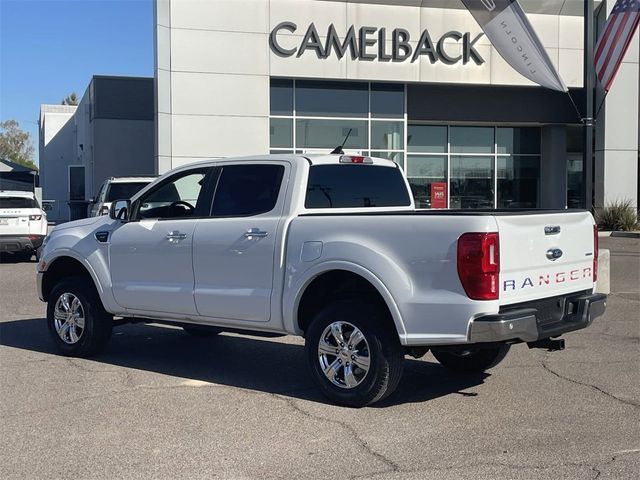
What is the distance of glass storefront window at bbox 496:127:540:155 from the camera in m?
27.3

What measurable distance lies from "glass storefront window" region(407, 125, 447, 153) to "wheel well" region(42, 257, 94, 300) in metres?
19.7

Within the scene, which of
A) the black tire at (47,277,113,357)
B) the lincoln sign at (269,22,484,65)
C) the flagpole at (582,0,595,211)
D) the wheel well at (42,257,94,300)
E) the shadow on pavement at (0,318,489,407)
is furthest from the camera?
the lincoln sign at (269,22,484,65)

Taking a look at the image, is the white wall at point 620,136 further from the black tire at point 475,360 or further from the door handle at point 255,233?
the door handle at point 255,233

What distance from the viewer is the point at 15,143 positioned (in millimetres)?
A: 108875

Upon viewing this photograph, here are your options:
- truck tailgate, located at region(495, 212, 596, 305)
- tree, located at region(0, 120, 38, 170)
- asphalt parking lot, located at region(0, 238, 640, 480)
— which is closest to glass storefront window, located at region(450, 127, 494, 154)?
asphalt parking lot, located at region(0, 238, 640, 480)

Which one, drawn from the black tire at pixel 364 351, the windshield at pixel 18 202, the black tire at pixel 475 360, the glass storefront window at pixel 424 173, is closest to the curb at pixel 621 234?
the glass storefront window at pixel 424 173

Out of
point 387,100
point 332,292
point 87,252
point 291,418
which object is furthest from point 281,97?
point 291,418

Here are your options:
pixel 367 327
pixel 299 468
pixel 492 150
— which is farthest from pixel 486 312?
pixel 492 150

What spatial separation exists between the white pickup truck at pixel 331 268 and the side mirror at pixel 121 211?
0.06 feet

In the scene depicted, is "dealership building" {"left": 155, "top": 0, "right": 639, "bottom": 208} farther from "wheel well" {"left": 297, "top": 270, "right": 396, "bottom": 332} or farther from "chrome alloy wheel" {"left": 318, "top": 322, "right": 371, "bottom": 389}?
"chrome alloy wheel" {"left": 318, "top": 322, "right": 371, "bottom": 389}

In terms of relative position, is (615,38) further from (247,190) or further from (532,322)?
(532,322)

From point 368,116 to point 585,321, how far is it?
19383 millimetres

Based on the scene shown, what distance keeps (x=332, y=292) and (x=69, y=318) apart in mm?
3121

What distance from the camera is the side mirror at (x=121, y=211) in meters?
7.23
